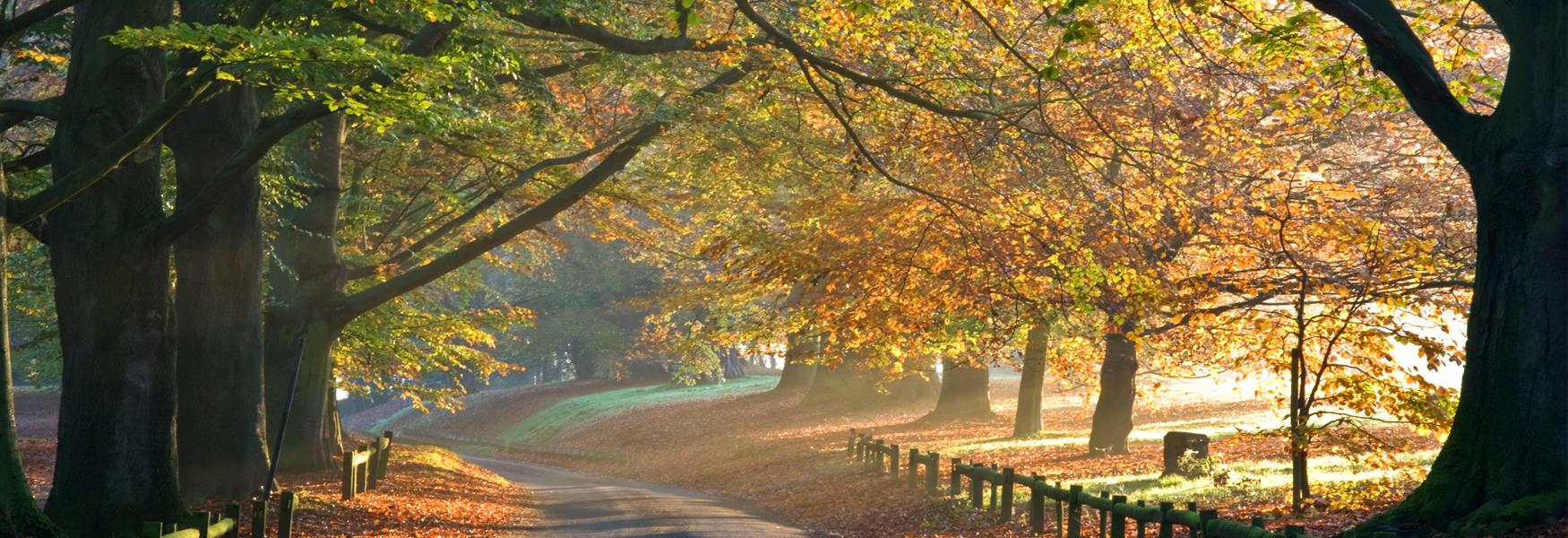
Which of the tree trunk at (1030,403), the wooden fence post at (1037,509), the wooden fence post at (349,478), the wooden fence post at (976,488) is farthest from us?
the tree trunk at (1030,403)

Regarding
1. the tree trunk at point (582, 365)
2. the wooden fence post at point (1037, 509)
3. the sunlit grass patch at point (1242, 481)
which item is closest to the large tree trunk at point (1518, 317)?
the wooden fence post at point (1037, 509)

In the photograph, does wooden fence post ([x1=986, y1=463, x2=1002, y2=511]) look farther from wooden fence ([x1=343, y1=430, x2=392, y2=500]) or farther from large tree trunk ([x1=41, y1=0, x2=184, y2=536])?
large tree trunk ([x1=41, y1=0, x2=184, y2=536])

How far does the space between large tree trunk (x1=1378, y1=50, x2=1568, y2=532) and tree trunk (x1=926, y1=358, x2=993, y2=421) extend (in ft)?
78.8

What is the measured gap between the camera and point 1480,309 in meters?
Result: 9.87

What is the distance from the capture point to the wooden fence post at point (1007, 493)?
50.6ft

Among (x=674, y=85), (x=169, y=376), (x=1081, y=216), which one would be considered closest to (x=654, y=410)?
(x=674, y=85)

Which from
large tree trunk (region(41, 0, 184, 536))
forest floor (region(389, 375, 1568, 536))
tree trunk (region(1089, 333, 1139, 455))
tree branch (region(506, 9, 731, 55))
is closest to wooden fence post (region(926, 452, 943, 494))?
forest floor (region(389, 375, 1568, 536))

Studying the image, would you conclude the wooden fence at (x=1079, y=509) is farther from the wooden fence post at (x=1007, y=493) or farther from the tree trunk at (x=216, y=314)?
the tree trunk at (x=216, y=314)

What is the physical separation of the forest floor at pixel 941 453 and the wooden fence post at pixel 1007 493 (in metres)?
0.14

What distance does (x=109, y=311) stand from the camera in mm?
11953

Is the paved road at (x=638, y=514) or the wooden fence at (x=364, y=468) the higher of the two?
the wooden fence at (x=364, y=468)

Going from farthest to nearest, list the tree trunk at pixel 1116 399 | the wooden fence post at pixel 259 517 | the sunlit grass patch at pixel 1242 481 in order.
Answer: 1. the tree trunk at pixel 1116 399
2. the sunlit grass patch at pixel 1242 481
3. the wooden fence post at pixel 259 517

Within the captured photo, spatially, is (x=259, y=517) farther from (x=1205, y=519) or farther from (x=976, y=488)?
(x=976, y=488)

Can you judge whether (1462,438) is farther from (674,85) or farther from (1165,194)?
(674,85)
